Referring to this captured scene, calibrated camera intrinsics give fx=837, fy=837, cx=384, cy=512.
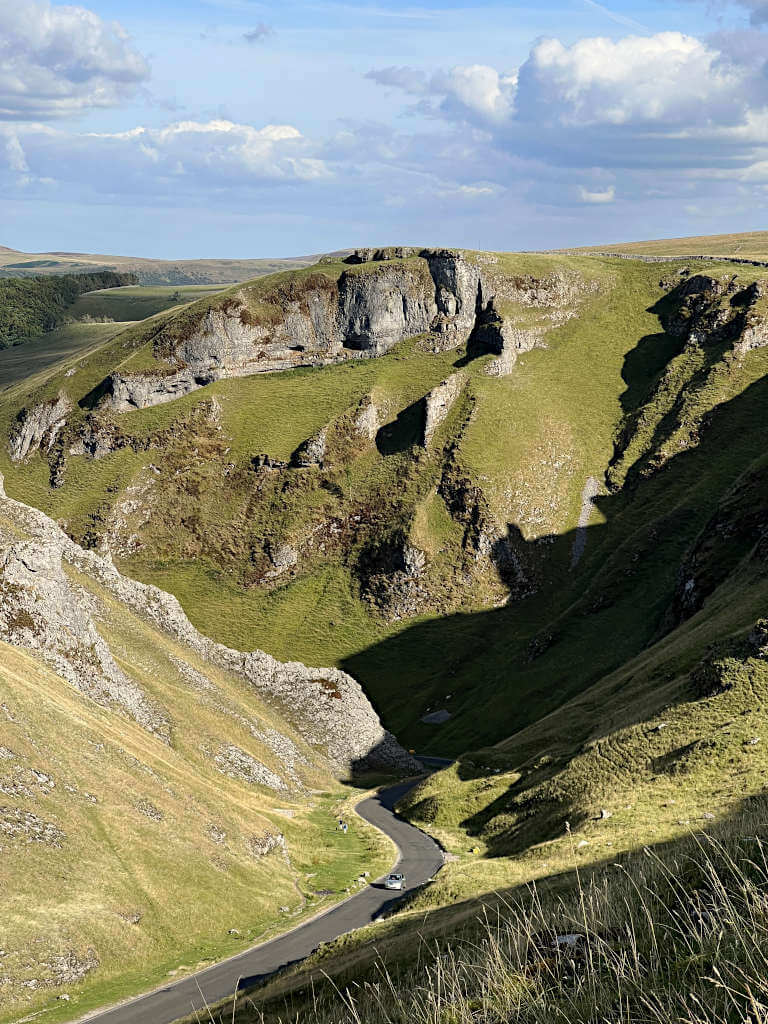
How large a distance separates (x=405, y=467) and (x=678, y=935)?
177478 millimetres

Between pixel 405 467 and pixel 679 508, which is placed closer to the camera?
pixel 679 508

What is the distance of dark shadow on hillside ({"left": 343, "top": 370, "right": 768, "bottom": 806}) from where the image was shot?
431 ft

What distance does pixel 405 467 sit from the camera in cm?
18925

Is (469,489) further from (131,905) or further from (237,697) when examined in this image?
(131,905)

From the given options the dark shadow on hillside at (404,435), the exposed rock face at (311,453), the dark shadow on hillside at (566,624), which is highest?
the dark shadow on hillside at (404,435)

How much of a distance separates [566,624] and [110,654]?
8530 cm

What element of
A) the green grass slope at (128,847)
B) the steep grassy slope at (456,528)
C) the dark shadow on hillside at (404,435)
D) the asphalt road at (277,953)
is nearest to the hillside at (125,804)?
the green grass slope at (128,847)

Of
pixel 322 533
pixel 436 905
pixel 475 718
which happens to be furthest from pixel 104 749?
pixel 322 533

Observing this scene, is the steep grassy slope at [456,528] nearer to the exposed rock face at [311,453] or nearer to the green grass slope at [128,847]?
the exposed rock face at [311,453]

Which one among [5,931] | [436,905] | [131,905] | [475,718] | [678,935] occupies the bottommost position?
[475,718]

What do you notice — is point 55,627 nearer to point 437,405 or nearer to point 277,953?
point 277,953

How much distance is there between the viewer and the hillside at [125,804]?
1908 inches

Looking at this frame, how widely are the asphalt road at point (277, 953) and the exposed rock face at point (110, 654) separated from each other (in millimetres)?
27347

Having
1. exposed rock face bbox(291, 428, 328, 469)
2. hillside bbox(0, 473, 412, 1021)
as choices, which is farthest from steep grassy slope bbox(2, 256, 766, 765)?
hillside bbox(0, 473, 412, 1021)
